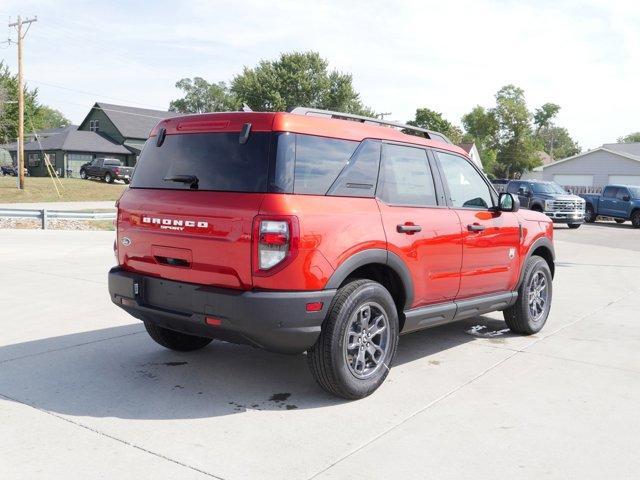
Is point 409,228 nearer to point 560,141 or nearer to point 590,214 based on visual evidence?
point 590,214

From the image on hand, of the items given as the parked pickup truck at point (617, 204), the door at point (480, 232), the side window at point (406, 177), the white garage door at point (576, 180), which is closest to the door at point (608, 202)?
the parked pickup truck at point (617, 204)

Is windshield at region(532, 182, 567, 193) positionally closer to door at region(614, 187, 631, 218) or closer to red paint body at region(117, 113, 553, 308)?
door at region(614, 187, 631, 218)

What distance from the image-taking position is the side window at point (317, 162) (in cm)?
403

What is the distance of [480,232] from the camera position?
5.44 metres

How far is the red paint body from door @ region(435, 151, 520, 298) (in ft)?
0.07

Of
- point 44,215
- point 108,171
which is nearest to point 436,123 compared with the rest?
point 108,171

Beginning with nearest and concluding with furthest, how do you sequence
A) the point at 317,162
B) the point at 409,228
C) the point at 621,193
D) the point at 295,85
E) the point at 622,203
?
1. the point at 317,162
2. the point at 409,228
3. the point at 622,203
4. the point at 621,193
5. the point at 295,85

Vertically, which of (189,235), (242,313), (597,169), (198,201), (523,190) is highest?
(597,169)

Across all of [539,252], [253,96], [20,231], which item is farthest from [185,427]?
[253,96]

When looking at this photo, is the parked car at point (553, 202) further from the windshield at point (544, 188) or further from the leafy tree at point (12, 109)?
the leafy tree at point (12, 109)

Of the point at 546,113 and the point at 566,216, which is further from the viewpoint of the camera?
the point at 546,113

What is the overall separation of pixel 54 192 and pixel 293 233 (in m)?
34.9

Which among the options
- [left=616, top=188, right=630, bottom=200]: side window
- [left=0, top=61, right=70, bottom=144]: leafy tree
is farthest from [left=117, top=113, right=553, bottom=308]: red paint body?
[left=0, top=61, right=70, bottom=144]: leafy tree

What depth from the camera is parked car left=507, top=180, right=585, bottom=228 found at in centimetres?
2408
